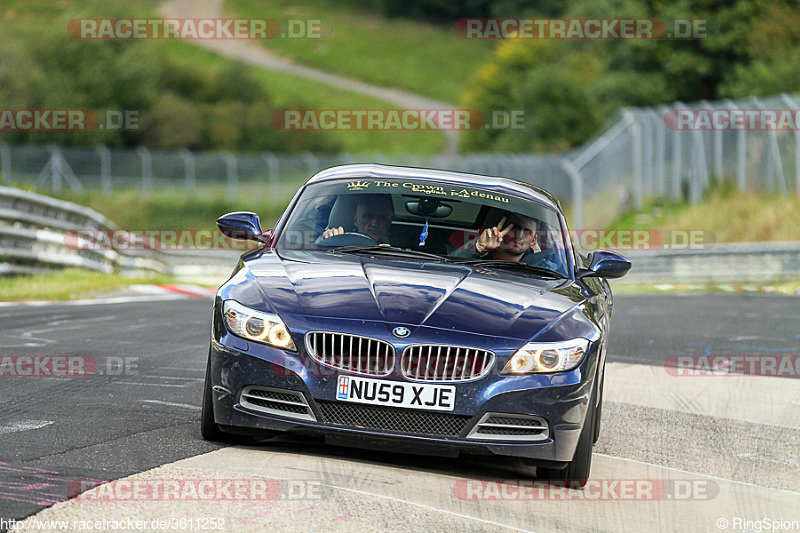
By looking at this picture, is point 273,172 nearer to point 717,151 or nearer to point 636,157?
point 636,157

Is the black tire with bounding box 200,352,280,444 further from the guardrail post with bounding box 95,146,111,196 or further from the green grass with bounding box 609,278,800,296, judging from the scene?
the guardrail post with bounding box 95,146,111,196

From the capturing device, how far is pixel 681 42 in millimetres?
54094

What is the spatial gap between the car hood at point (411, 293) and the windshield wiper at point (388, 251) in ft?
0.40

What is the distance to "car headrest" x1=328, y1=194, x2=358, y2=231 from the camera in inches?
294

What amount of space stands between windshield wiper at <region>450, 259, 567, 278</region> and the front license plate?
4.51 ft

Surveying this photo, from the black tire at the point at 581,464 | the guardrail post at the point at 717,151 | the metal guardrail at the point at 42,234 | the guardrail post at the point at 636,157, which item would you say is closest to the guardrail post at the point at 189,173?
the guardrail post at the point at 636,157

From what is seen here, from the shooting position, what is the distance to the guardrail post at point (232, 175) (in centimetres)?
4631

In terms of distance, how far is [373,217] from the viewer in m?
7.52

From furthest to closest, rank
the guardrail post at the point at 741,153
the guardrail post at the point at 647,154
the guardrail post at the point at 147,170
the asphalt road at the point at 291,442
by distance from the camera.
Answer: the guardrail post at the point at 147,170 → the guardrail post at the point at 647,154 → the guardrail post at the point at 741,153 → the asphalt road at the point at 291,442

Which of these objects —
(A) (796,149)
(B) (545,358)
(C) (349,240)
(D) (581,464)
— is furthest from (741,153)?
(B) (545,358)

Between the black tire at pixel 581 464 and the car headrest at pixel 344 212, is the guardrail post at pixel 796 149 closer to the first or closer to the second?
the car headrest at pixel 344 212

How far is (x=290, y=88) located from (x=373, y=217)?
9988 centimetres

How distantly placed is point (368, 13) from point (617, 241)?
361 ft

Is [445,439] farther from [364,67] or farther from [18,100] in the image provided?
[364,67]
